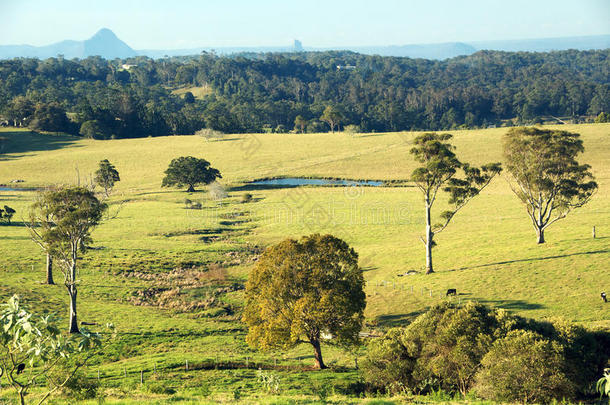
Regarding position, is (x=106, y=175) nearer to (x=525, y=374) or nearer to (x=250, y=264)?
(x=250, y=264)

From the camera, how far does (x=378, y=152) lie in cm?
12094

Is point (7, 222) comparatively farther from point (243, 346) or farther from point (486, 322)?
point (486, 322)

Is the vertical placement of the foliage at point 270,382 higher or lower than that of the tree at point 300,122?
lower

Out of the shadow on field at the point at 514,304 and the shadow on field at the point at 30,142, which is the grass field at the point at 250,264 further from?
the shadow on field at the point at 30,142

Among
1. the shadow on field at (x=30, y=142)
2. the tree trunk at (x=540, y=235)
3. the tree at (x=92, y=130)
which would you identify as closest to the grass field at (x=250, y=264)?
the tree trunk at (x=540, y=235)

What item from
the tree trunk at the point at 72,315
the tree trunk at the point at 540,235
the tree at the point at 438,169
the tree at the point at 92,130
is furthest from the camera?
the tree at the point at 92,130

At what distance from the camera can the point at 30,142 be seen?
137625 mm

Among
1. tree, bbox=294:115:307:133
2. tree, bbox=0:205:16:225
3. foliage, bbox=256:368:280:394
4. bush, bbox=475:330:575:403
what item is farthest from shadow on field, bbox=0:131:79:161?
bush, bbox=475:330:575:403

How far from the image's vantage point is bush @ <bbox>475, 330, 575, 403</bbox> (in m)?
20.6

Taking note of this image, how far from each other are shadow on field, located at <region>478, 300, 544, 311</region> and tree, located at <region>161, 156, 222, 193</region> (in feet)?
209

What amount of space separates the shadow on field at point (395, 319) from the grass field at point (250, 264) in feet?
0.46

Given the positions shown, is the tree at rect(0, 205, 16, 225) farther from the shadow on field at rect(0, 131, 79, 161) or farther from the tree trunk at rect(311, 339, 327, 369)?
the shadow on field at rect(0, 131, 79, 161)

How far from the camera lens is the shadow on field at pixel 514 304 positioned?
35519 mm

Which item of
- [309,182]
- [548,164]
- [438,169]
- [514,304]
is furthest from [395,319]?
[309,182]
